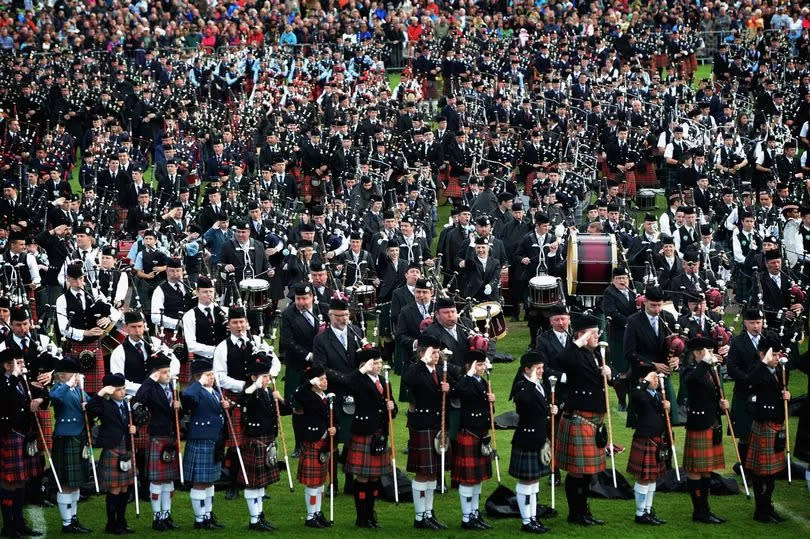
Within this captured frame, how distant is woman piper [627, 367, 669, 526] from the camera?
12398 millimetres

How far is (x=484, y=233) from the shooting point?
61.6ft

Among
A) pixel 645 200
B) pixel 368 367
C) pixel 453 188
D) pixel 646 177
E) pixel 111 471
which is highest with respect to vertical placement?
pixel 646 177

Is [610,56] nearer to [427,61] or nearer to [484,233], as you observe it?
[427,61]

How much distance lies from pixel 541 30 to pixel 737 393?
2186cm

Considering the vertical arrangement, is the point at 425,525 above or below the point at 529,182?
below

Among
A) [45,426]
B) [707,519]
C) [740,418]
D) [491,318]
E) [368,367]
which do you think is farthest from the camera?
[491,318]

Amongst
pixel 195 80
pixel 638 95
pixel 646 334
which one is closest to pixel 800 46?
pixel 638 95

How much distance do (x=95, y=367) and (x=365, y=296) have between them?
4.25 meters

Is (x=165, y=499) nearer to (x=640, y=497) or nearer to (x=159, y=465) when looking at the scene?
(x=159, y=465)

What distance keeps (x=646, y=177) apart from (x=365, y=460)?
1415 centimetres

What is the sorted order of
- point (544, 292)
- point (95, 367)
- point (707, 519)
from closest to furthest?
point (707, 519) < point (95, 367) < point (544, 292)

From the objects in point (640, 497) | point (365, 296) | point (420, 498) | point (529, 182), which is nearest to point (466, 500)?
point (420, 498)

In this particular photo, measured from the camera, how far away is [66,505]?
12.3 metres

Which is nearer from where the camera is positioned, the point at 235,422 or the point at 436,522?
the point at 436,522
